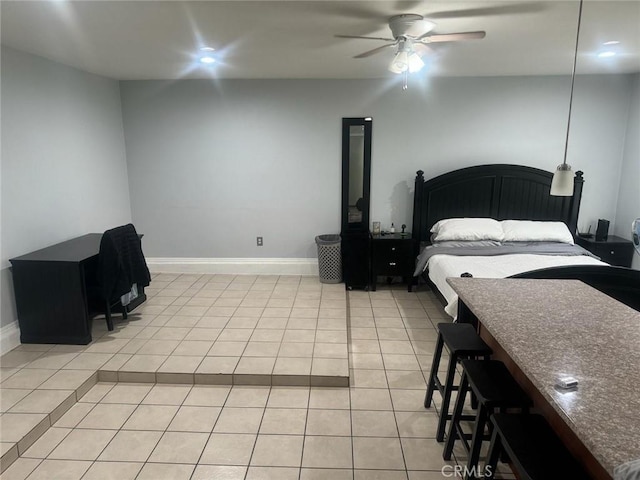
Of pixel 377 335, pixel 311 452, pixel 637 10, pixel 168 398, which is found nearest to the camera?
pixel 311 452

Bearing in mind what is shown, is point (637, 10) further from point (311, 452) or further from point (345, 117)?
point (311, 452)

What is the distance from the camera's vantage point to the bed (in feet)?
12.7

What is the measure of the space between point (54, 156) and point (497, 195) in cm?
453

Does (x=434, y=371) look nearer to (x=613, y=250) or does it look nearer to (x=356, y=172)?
(x=356, y=172)

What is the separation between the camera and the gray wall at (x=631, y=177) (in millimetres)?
4242

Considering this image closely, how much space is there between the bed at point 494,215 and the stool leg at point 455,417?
5.72 ft

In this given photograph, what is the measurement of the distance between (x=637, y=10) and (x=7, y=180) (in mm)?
4482

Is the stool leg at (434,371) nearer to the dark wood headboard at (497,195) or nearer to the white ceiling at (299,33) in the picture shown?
the white ceiling at (299,33)

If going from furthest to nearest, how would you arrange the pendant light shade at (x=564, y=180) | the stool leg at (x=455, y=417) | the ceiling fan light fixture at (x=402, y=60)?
the ceiling fan light fixture at (x=402, y=60) < the pendant light shade at (x=564, y=180) < the stool leg at (x=455, y=417)

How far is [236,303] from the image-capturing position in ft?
13.4

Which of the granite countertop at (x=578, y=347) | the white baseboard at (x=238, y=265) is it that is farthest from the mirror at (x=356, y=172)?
the granite countertop at (x=578, y=347)

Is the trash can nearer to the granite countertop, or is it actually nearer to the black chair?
the black chair

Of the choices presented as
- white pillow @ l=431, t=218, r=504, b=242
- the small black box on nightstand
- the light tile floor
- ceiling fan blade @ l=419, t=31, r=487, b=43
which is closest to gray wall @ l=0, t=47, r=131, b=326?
the light tile floor

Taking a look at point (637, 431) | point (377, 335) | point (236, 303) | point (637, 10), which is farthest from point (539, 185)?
point (637, 431)
